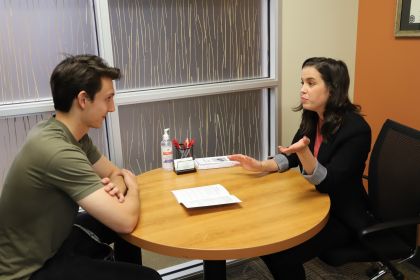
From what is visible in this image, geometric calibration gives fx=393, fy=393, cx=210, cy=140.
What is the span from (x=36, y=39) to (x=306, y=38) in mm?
1646

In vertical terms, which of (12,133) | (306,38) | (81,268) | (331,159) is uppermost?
(306,38)

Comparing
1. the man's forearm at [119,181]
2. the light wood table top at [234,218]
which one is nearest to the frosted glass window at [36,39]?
the man's forearm at [119,181]

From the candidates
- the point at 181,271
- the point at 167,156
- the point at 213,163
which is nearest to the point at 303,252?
the point at 213,163

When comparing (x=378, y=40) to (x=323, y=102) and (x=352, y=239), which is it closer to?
(x=323, y=102)

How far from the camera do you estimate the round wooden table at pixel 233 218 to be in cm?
132

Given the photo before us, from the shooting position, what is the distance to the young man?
1373 mm

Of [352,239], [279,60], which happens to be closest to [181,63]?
[279,60]

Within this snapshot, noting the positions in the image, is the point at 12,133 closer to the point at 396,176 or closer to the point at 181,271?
the point at 181,271

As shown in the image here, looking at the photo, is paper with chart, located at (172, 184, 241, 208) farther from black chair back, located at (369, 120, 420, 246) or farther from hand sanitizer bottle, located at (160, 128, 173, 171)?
black chair back, located at (369, 120, 420, 246)

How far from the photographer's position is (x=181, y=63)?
90.4 inches

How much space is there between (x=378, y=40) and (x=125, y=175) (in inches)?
74.9

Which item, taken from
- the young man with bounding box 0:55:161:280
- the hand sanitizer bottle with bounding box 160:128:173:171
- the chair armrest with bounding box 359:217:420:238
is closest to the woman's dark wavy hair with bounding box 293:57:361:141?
the chair armrest with bounding box 359:217:420:238

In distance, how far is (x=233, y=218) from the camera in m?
1.51

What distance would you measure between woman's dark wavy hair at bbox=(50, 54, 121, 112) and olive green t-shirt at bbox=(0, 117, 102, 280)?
14 cm
